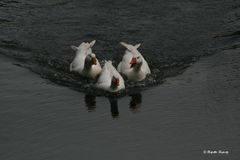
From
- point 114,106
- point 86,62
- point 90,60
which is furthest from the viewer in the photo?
point 86,62

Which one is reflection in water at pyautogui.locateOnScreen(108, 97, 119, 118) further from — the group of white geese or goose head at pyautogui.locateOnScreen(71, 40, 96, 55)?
goose head at pyautogui.locateOnScreen(71, 40, 96, 55)

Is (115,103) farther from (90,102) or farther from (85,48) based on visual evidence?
(85,48)

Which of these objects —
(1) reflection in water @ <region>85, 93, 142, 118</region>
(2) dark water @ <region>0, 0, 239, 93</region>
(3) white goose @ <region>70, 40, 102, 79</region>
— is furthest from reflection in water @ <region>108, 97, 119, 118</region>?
(3) white goose @ <region>70, 40, 102, 79</region>

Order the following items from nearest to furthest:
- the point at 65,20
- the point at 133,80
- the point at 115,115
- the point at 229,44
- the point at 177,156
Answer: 1. the point at 177,156
2. the point at 115,115
3. the point at 133,80
4. the point at 229,44
5. the point at 65,20

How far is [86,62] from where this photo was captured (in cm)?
1510

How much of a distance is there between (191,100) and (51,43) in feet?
15.3

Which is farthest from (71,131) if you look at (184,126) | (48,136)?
(184,126)

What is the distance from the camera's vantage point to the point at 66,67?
15.7 metres

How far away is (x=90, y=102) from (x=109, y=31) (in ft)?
11.6

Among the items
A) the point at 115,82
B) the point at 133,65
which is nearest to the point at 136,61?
the point at 133,65

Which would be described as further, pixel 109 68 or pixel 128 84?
pixel 128 84

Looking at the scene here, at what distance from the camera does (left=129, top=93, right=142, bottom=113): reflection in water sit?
1349 cm

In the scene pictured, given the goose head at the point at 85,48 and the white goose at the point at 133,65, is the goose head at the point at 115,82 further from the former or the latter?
the goose head at the point at 85,48

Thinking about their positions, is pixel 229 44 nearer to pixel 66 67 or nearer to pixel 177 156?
pixel 66 67
